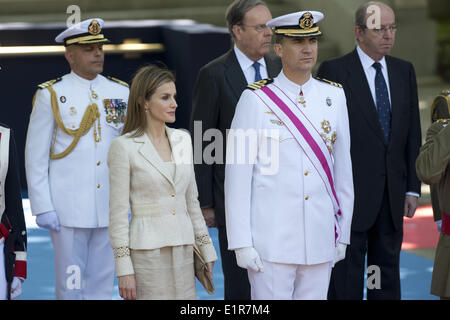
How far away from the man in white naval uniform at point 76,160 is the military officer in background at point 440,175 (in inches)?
68.2

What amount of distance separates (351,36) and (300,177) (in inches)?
329

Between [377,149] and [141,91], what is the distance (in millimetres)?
1555

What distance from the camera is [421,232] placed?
8.16 m

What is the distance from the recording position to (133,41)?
405 inches

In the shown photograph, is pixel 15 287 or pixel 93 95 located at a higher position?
pixel 93 95

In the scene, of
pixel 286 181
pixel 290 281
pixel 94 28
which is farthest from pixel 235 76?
pixel 290 281

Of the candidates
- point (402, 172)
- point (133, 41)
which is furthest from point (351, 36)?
point (402, 172)

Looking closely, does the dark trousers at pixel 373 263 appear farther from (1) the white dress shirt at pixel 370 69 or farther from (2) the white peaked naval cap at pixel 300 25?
(2) the white peaked naval cap at pixel 300 25

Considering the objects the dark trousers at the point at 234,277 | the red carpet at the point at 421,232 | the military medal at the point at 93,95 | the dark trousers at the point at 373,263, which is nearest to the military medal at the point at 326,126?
the dark trousers at the point at 234,277

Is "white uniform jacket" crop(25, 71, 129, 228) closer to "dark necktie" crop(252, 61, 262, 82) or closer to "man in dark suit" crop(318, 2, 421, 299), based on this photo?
"dark necktie" crop(252, 61, 262, 82)

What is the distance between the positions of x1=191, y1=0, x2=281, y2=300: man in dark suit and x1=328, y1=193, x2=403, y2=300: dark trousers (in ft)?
1.86

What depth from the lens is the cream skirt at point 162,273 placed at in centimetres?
416

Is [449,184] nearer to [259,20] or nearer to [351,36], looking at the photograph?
[259,20]

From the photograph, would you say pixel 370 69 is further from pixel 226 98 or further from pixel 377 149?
pixel 226 98
